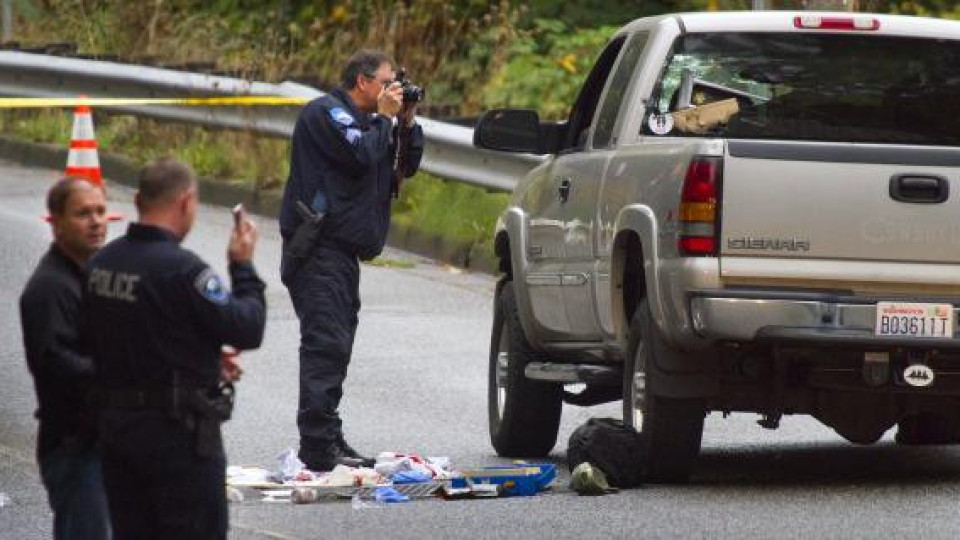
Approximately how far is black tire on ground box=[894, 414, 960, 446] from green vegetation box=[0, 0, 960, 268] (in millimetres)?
7519

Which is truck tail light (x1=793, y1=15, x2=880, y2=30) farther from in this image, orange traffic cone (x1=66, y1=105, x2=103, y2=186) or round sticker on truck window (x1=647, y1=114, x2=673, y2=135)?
orange traffic cone (x1=66, y1=105, x2=103, y2=186)

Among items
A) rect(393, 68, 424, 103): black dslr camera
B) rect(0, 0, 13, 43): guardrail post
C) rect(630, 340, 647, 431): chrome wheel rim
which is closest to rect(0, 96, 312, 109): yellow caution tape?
rect(0, 0, 13, 43): guardrail post

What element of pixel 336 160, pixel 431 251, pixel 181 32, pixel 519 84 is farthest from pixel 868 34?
pixel 181 32

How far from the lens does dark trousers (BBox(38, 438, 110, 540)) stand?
7.68 metres

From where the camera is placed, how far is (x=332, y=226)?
11.7 metres

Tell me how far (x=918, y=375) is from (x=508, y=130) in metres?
2.41

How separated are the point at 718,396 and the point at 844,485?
2.21ft

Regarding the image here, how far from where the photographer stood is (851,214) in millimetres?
10828

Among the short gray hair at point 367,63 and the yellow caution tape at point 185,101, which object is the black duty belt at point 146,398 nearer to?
the short gray hair at point 367,63

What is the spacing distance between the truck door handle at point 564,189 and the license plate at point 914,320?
208 centimetres

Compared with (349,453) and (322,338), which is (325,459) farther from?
(322,338)

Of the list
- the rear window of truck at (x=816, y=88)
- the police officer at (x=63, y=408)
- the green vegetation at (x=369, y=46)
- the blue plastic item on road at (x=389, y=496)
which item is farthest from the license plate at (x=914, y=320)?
the green vegetation at (x=369, y=46)

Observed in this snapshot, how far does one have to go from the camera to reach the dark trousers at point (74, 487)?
7.68 meters

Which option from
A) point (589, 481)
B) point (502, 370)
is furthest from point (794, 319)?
point (502, 370)
